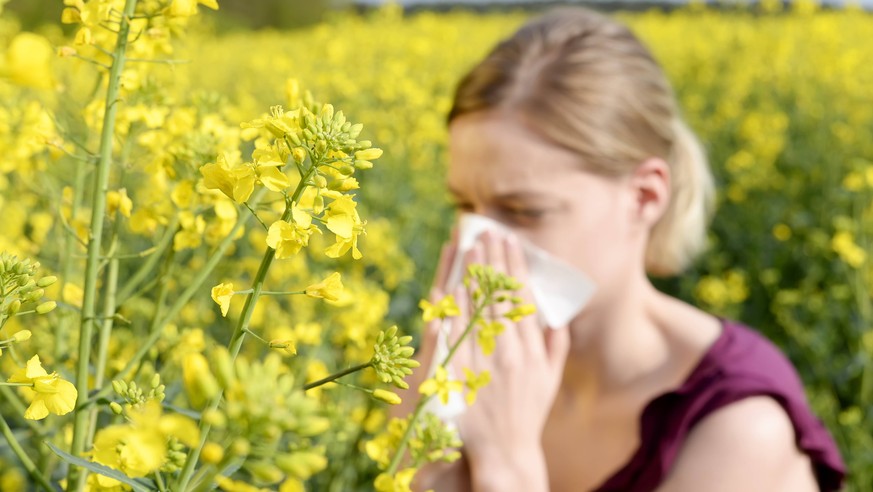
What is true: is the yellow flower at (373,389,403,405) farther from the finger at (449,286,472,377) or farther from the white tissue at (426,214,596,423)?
the white tissue at (426,214,596,423)

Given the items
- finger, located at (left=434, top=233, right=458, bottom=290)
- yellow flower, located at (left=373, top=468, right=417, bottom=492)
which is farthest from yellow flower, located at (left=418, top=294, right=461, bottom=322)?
finger, located at (left=434, top=233, right=458, bottom=290)

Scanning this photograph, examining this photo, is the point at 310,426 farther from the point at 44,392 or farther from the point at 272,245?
the point at 44,392

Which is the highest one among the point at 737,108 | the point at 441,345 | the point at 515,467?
the point at 441,345

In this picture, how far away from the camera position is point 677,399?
5.68 feet

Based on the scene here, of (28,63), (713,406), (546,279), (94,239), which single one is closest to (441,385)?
(94,239)

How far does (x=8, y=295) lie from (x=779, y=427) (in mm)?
1494

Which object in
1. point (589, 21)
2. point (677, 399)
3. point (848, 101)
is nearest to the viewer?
point (677, 399)

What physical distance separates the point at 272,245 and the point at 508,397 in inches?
36.9

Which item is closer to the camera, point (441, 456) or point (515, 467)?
point (441, 456)

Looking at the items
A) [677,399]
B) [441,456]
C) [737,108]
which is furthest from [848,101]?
[441,456]

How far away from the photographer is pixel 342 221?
19.7 inches

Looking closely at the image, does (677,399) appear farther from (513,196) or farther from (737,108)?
(737,108)

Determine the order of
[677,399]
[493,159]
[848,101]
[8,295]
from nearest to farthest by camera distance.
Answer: [8,295] < [493,159] < [677,399] < [848,101]

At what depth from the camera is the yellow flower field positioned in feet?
1.59
